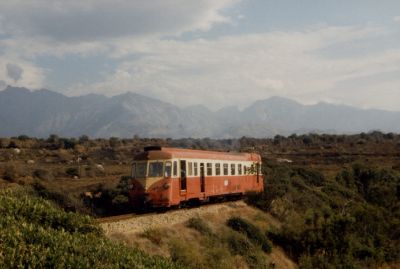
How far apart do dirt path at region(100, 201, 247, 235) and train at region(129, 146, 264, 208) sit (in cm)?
62

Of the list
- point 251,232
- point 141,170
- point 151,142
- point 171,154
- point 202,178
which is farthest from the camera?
point 151,142

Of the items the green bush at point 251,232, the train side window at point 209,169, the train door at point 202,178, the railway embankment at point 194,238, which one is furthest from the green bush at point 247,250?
the train side window at point 209,169

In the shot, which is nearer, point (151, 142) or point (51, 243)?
point (51, 243)

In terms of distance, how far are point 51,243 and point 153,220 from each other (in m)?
11.0

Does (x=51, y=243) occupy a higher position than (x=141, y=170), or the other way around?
(x=141, y=170)

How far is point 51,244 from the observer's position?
33.4 ft

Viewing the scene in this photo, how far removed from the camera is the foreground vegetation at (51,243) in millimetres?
9297

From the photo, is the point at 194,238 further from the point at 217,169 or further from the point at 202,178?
the point at 217,169

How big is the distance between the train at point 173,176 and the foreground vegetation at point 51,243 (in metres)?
9.64

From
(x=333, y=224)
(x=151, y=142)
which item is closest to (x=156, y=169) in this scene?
(x=333, y=224)

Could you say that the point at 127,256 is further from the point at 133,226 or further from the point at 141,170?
the point at 141,170

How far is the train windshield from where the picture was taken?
2378 cm

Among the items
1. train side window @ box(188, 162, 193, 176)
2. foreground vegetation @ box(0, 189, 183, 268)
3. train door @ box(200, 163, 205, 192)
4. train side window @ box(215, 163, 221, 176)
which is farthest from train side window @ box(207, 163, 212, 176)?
foreground vegetation @ box(0, 189, 183, 268)

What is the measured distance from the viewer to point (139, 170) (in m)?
24.0
